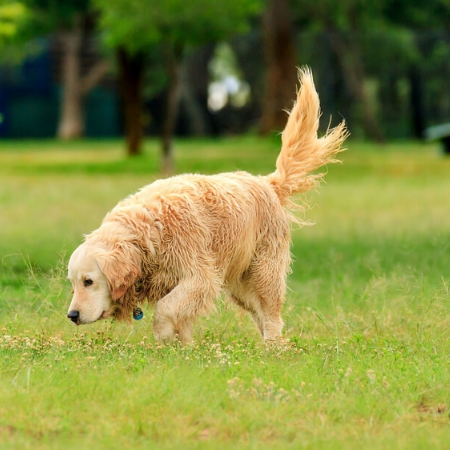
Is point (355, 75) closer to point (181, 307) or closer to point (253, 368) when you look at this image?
point (181, 307)

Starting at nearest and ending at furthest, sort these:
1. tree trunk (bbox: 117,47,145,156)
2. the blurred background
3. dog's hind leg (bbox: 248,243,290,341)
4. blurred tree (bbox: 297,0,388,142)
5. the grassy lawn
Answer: the grassy lawn, dog's hind leg (bbox: 248,243,290,341), the blurred background, tree trunk (bbox: 117,47,145,156), blurred tree (bbox: 297,0,388,142)

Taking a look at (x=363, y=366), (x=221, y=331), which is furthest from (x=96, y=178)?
(x=363, y=366)

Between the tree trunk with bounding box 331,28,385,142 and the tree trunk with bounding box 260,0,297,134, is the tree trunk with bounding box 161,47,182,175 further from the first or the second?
the tree trunk with bounding box 331,28,385,142

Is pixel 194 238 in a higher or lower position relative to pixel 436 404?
higher

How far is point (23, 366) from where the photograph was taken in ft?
16.8

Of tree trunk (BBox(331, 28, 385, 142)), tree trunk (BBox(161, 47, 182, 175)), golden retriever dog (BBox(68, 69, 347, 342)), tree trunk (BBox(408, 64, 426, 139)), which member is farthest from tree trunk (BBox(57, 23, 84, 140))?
golden retriever dog (BBox(68, 69, 347, 342))

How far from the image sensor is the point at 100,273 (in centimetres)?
557

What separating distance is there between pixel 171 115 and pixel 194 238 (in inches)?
574

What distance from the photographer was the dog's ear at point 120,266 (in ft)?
18.1

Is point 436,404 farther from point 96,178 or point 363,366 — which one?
point 96,178

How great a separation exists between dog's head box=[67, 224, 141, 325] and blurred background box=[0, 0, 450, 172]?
8.96m

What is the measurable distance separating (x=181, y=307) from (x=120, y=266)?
46 centimetres

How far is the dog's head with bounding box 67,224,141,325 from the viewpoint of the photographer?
5.53m

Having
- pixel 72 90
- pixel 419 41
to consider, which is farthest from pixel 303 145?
pixel 72 90
